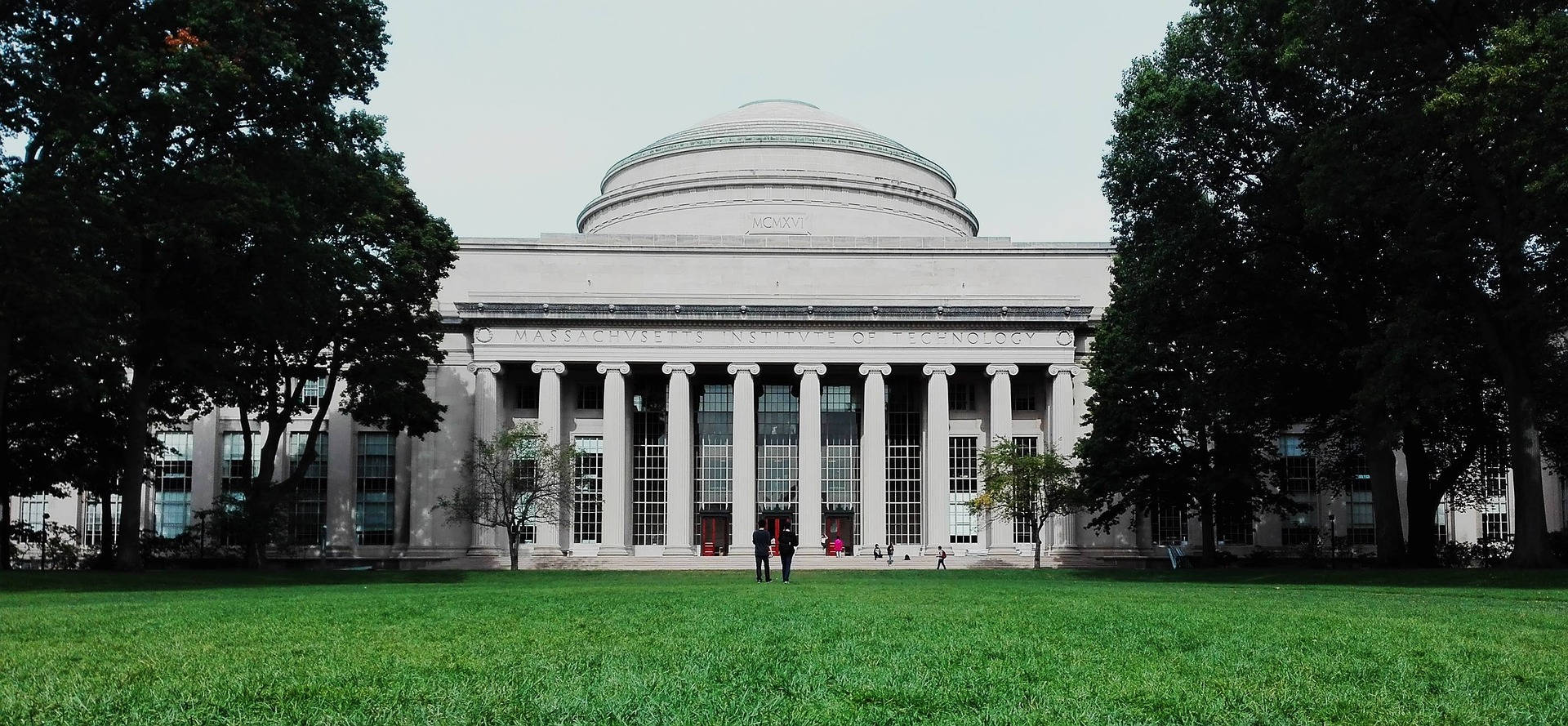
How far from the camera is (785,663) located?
9977 millimetres

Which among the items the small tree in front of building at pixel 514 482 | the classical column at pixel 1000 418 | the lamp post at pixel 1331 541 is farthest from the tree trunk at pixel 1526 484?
the small tree in front of building at pixel 514 482

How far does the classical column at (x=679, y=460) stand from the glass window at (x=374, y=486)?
45.5ft

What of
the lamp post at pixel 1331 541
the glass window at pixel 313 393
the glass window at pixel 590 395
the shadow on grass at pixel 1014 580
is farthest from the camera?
the glass window at pixel 590 395

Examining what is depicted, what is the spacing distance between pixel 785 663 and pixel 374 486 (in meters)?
60.1

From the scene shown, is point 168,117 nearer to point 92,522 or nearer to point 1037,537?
point 1037,537

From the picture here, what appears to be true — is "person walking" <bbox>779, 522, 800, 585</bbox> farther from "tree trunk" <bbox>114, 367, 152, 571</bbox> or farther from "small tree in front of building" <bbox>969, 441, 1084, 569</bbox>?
"small tree in front of building" <bbox>969, 441, 1084, 569</bbox>

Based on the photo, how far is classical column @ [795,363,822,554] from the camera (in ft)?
210

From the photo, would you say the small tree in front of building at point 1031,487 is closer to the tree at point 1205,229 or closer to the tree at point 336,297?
the tree at point 1205,229

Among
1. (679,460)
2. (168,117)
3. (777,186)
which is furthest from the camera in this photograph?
(777,186)

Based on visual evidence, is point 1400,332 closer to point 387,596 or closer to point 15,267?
point 387,596

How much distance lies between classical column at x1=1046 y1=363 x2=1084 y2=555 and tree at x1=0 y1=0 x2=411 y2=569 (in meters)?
39.7

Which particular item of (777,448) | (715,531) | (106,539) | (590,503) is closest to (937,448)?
(777,448)

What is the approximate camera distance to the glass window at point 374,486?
66.2 metres

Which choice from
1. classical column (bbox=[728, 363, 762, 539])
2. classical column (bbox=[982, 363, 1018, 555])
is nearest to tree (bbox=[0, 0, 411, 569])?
classical column (bbox=[728, 363, 762, 539])
